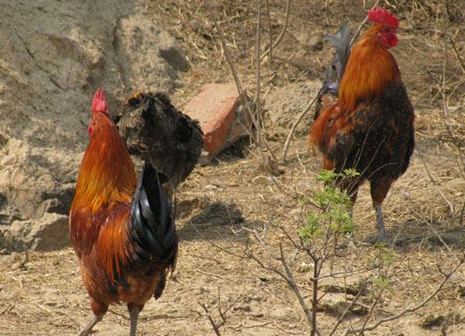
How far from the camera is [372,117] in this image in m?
7.51

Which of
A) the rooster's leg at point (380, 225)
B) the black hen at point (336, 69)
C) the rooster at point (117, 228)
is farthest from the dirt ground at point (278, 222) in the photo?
the black hen at point (336, 69)

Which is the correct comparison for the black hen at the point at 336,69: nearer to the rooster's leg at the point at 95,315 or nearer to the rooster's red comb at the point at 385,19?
the rooster's red comb at the point at 385,19

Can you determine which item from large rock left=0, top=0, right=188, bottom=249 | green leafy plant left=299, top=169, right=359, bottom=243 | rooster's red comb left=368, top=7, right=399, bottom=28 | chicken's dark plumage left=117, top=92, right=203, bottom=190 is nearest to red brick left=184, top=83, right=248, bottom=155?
large rock left=0, top=0, right=188, bottom=249

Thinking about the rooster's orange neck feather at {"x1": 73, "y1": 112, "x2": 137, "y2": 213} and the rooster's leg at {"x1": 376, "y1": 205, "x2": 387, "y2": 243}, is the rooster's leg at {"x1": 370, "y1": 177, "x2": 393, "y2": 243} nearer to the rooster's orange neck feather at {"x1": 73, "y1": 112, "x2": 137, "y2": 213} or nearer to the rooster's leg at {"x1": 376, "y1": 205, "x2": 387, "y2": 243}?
the rooster's leg at {"x1": 376, "y1": 205, "x2": 387, "y2": 243}

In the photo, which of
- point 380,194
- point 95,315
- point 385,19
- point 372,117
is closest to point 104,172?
point 95,315

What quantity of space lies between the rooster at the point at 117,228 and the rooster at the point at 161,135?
1.53 metres

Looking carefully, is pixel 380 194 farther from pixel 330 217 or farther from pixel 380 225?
pixel 330 217

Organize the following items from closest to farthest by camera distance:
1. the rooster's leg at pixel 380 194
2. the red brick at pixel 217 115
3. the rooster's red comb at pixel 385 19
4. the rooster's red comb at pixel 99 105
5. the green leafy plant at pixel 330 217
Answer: the green leafy plant at pixel 330 217, the rooster's red comb at pixel 99 105, the rooster's red comb at pixel 385 19, the rooster's leg at pixel 380 194, the red brick at pixel 217 115

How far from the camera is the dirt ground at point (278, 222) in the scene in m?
6.52

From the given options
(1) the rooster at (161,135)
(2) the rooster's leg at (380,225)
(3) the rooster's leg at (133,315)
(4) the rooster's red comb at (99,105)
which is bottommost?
(2) the rooster's leg at (380,225)

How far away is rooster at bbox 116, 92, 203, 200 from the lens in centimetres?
786

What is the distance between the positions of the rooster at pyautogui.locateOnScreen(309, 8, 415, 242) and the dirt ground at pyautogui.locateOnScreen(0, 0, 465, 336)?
0.44 m

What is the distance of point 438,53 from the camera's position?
37.9 ft

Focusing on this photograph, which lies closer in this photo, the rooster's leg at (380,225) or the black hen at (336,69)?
the rooster's leg at (380,225)
